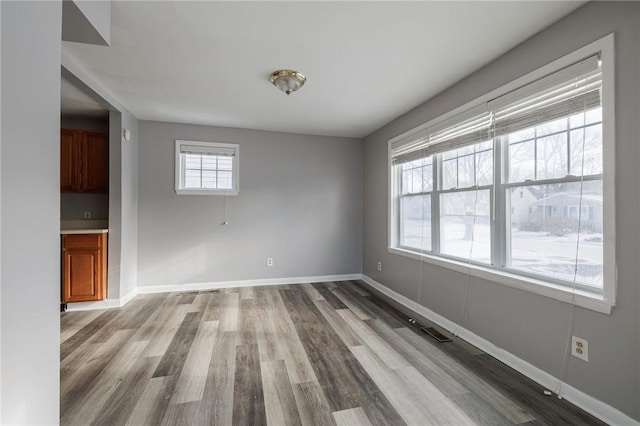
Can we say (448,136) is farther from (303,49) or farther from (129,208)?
(129,208)

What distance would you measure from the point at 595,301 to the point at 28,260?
2.83m

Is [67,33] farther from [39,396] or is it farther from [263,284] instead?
[263,284]

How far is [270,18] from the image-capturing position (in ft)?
6.26

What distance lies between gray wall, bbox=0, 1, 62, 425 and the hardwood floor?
0.69 meters

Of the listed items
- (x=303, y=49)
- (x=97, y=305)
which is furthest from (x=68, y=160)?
(x=303, y=49)

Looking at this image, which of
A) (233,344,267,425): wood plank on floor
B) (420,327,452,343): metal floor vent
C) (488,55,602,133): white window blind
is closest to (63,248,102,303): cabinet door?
(233,344,267,425): wood plank on floor

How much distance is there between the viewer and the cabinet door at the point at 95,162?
374cm

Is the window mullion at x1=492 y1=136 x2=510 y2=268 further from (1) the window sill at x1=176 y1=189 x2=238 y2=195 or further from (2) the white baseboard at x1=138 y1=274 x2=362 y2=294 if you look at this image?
(1) the window sill at x1=176 y1=189 x2=238 y2=195

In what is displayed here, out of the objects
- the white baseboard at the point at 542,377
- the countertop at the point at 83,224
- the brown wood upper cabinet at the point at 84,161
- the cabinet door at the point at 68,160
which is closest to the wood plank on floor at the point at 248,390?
the white baseboard at the point at 542,377

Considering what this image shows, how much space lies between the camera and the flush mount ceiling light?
2.61m

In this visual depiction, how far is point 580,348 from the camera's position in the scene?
177 cm

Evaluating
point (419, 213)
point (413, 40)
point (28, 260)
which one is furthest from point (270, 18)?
point (419, 213)

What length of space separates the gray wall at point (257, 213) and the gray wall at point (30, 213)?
2917 millimetres

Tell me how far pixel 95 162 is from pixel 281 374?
11.9ft
